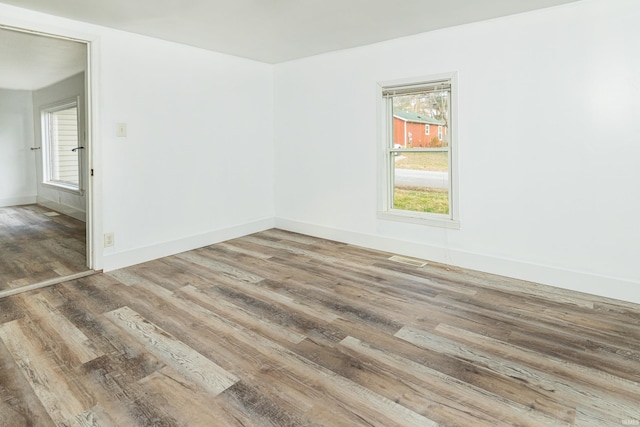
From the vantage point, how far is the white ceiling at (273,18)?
2.86m

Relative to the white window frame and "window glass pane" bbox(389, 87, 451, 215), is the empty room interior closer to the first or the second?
"window glass pane" bbox(389, 87, 451, 215)

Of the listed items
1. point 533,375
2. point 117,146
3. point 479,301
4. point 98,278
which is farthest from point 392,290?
point 117,146

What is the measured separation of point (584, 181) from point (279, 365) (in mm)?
2694

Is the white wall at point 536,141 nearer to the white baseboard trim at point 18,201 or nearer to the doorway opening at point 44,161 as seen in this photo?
the doorway opening at point 44,161

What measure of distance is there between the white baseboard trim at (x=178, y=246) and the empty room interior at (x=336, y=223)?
0.02 metres

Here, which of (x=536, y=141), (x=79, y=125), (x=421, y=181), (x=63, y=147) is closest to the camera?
(x=536, y=141)

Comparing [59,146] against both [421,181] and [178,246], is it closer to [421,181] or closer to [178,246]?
[178,246]

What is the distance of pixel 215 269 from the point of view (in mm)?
3582

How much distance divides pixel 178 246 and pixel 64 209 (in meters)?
3.79

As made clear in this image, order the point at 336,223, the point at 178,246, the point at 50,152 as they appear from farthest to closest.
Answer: the point at 50,152, the point at 336,223, the point at 178,246

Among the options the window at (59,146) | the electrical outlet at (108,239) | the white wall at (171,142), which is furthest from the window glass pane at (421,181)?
the window at (59,146)

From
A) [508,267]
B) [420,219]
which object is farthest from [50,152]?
[508,267]

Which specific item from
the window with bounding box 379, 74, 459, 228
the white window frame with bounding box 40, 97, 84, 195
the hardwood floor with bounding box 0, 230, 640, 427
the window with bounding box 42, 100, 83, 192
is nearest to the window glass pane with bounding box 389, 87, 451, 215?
the window with bounding box 379, 74, 459, 228

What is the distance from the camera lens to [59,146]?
709 centimetres
